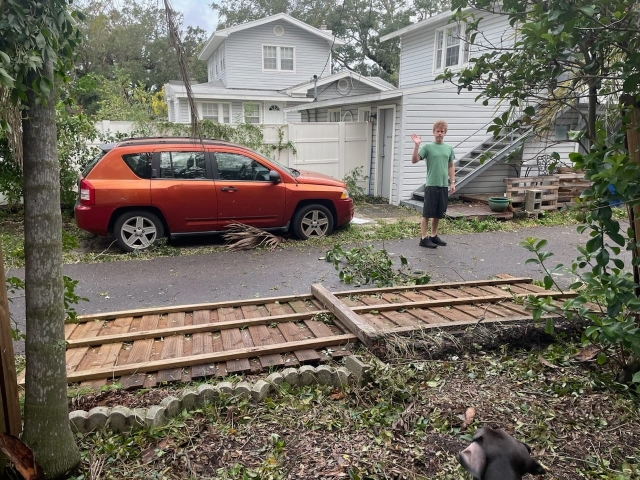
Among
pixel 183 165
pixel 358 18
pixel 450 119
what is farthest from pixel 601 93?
pixel 358 18

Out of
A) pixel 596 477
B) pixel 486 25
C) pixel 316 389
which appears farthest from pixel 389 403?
pixel 486 25

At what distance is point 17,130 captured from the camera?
2.11 metres

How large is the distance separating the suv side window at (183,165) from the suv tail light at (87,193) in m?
1.05

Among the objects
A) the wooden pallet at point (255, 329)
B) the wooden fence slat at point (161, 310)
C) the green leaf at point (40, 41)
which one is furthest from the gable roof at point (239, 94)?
the green leaf at point (40, 41)

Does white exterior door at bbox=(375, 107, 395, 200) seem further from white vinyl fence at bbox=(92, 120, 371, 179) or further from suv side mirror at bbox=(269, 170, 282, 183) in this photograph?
suv side mirror at bbox=(269, 170, 282, 183)

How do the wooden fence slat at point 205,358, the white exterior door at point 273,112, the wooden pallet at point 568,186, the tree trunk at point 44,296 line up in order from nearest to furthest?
the tree trunk at point 44,296
the wooden fence slat at point 205,358
the wooden pallet at point 568,186
the white exterior door at point 273,112

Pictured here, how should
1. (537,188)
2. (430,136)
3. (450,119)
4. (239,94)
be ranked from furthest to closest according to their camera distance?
(239,94) → (450,119) → (430,136) → (537,188)

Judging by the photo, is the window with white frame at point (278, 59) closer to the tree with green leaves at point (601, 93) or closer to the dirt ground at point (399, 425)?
the tree with green leaves at point (601, 93)

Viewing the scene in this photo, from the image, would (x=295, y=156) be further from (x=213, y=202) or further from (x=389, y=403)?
(x=389, y=403)

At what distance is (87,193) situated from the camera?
7.47 m

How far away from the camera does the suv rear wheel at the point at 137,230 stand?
7.81m

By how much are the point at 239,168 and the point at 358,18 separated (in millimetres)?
32616

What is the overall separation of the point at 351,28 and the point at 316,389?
3840cm

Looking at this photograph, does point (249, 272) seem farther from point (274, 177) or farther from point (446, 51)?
point (446, 51)
